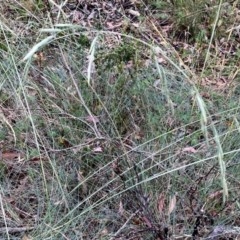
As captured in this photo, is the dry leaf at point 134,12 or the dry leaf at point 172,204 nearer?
the dry leaf at point 172,204

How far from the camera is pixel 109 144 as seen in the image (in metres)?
1.86

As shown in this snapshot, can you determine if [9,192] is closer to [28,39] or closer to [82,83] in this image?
[82,83]

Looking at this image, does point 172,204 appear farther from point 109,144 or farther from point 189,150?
point 109,144

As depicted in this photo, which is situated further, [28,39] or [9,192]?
[28,39]

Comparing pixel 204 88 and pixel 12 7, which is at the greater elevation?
pixel 12 7

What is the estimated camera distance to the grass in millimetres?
1694

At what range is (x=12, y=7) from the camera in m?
2.52

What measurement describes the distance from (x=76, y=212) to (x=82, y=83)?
572 mm

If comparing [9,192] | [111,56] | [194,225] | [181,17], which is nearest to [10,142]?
[9,192]

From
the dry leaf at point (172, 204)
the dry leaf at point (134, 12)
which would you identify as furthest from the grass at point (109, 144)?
the dry leaf at point (134, 12)

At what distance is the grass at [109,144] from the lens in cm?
169

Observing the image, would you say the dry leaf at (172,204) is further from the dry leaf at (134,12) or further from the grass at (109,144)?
the dry leaf at (134,12)

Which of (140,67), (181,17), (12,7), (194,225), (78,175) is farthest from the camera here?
(181,17)

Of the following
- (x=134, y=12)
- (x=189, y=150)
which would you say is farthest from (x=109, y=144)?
(x=134, y=12)
